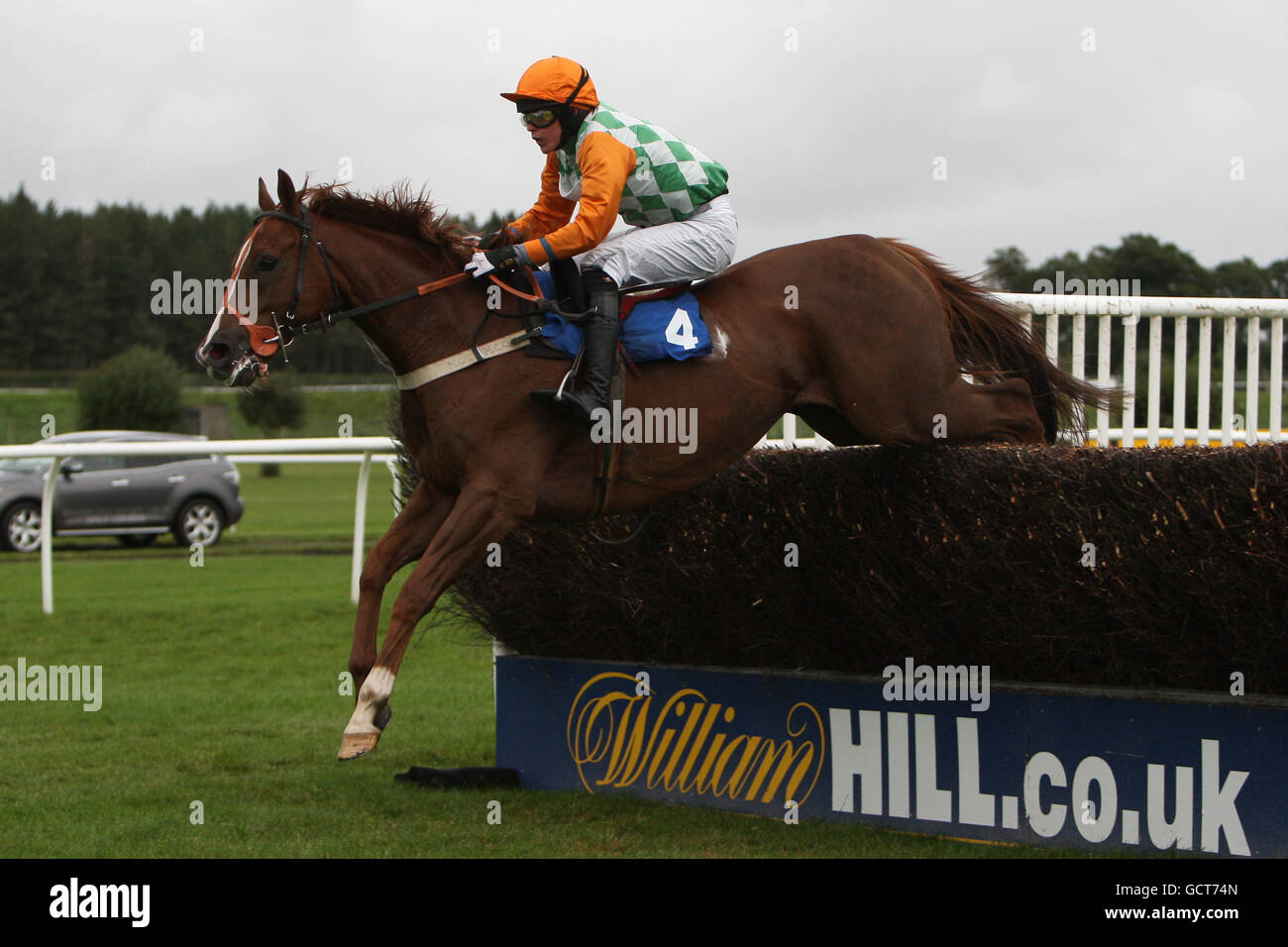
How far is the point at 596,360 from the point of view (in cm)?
453

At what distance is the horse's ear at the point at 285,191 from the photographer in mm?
4488

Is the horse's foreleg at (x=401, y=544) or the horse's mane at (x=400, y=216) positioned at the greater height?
the horse's mane at (x=400, y=216)

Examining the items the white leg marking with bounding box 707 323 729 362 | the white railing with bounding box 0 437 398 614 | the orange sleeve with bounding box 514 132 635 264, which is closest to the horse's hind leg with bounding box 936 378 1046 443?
the white leg marking with bounding box 707 323 729 362

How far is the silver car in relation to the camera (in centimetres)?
1644

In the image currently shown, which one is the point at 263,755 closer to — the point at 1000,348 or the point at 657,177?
the point at 657,177

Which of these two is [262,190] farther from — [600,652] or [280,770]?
[280,770]

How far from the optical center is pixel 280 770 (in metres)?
6.17

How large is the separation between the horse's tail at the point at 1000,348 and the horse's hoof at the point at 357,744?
274 cm

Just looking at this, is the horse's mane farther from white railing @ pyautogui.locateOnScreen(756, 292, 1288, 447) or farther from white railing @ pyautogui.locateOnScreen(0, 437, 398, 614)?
white railing @ pyautogui.locateOnScreen(0, 437, 398, 614)

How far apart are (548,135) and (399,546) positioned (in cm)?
156

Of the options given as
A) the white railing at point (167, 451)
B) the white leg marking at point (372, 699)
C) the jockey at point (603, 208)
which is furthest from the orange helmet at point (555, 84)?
the white railing at point (167, 451)

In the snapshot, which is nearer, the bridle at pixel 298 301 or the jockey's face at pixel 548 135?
the bridle at pixel 298 301

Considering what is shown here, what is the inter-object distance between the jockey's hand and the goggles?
0.46 meters

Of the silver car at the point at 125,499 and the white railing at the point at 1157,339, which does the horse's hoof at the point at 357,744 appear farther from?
the silver car at the point at 125,499
